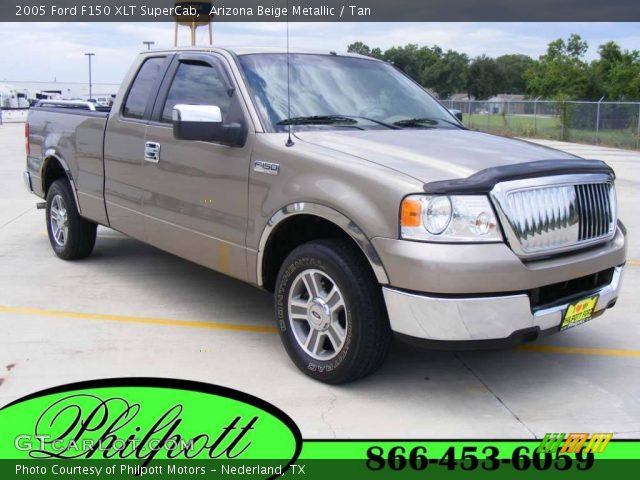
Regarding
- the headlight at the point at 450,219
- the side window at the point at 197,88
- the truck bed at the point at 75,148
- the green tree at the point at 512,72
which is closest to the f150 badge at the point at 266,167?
the side window at the point at 197,88

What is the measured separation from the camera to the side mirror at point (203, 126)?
4.61 metres

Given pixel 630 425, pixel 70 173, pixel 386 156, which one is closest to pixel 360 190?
pixel 386 156

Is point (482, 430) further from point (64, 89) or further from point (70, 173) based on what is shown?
point (64, 89)

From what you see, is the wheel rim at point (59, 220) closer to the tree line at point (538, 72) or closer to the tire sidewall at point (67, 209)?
the tire sidewall at point (67, 209)

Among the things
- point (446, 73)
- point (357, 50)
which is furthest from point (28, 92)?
point (357, 50)

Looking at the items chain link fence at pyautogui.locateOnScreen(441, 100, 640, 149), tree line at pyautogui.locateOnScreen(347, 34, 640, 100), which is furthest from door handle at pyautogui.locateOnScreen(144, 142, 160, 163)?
tree line at pyautogui.locateOnScreen(347, 34, 640, 100)

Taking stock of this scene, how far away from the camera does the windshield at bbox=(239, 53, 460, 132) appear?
4871 mm

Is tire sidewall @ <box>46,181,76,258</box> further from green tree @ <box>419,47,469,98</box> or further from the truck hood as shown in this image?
green tree @ <box>419,47,469,98</box>

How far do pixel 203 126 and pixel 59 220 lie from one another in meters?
3.34

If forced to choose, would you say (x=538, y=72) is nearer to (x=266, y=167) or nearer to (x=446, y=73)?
(x=446, y=73)

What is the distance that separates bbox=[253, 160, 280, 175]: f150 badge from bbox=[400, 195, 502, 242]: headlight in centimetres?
103

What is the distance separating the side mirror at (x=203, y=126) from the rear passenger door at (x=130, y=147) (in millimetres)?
1212

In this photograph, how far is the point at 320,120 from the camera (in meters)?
4.86

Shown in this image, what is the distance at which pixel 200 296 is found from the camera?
6.25 meters
